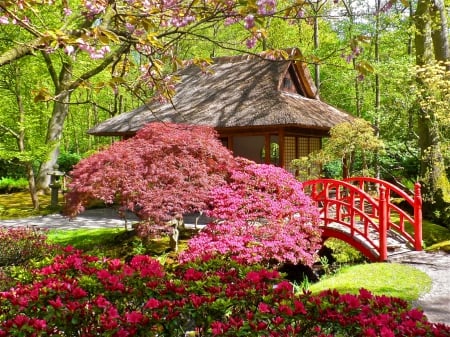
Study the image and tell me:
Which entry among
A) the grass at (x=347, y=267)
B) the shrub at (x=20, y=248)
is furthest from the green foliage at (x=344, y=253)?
the shrub at (x=20, y=248)

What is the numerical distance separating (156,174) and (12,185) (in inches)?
658

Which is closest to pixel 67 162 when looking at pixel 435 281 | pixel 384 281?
pixel 384 281

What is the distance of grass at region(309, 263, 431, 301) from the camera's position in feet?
23.6

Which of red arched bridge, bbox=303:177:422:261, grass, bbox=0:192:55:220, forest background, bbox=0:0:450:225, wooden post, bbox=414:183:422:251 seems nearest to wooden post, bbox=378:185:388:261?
red arched bridge, bbox=303:177:422:261

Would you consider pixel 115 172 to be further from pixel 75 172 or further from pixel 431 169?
pixel 431 169

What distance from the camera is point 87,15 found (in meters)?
4.39

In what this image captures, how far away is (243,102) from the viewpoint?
16.6 m

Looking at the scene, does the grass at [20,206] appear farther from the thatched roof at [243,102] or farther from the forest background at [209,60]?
the thatched roof at [243,102]

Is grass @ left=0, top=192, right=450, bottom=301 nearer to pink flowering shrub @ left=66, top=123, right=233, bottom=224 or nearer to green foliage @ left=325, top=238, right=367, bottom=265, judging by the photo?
green foliage @ left=325, top=238, right=367, bottom=265

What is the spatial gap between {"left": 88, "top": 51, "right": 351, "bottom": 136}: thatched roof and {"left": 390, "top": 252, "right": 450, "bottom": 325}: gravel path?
6470 millimetres

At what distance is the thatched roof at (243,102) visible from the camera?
15.5 metres

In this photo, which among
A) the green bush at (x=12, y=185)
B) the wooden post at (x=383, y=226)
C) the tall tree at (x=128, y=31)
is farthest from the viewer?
the green bush at (x=12, y=185)

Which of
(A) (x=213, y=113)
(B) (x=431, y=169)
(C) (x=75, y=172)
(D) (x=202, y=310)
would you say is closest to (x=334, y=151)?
(B) (x=431, y=169)

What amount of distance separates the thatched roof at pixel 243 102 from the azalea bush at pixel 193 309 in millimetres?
11053
